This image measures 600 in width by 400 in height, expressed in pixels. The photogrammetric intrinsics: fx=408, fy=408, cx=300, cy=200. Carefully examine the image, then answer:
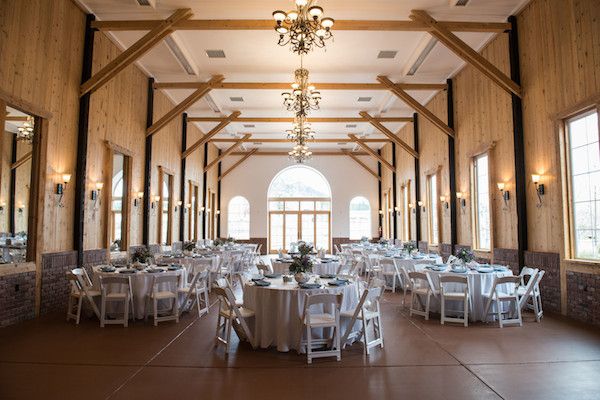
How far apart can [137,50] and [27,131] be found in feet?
7.97

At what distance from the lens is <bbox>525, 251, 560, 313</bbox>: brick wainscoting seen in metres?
6.65

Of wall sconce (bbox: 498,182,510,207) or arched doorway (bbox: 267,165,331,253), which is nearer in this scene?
wall sconce (bbox: 498,182,510,207)

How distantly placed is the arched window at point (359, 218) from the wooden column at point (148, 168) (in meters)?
11.8

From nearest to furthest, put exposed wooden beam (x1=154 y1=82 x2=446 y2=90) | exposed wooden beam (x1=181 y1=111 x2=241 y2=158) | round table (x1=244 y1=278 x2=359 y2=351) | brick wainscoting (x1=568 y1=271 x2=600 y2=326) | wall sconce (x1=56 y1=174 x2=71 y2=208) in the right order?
1. round table (x1=244 y1=278 x2=359 y2=351)
2. brick wainscoting (x1=568 y1=271 x2=600 y2=326)
3. wall sconce (x1=56 y1=174 x2=71 y2=208)
4. exposed wooden beam (x1=154 y1=82 x2=446 y2=90)
5. exposed wooden beam (x1=181 y1=111 x2=241 y2=158)

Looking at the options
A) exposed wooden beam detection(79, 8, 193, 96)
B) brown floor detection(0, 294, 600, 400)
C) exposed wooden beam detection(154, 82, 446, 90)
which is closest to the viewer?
brown floor detection(0, 294, 600, 400)

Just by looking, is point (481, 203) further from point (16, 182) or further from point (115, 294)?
point (16, 182)

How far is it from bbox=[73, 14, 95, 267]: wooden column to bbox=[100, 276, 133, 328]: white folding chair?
168cm

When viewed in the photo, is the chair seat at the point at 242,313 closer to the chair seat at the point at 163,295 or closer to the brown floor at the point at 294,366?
the brown floor at the point at 294,366

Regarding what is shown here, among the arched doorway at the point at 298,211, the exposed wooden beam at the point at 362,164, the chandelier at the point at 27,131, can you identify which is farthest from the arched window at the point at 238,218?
the chandelier at the point at 27,131

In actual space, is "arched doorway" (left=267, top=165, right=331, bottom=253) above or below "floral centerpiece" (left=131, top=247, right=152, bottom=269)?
above

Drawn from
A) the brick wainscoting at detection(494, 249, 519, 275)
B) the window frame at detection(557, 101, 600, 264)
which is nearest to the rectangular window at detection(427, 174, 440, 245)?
the brick wainscoting at detection(494, 249, 519, 275)

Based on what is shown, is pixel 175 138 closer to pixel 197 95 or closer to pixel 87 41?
pixel 197 95

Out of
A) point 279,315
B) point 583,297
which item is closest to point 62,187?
point 279,315

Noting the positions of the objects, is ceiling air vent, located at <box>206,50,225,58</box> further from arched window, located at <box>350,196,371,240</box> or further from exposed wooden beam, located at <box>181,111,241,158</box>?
arched window, located at <box>350,196,371,240</box>
